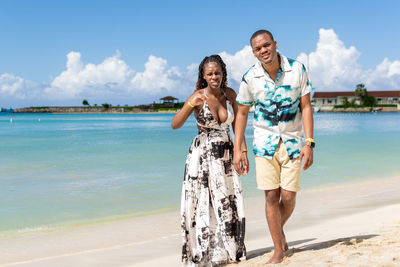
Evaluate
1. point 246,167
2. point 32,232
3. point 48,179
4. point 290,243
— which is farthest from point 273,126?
point 48,179

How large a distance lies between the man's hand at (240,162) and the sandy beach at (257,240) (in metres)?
0.83

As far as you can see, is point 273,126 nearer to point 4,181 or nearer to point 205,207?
point 205,207

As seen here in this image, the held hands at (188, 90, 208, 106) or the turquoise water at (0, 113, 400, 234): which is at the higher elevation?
the held hands at (188, 90, 208, 106)

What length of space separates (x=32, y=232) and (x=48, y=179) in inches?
231

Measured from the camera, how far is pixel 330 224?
550 centimetres

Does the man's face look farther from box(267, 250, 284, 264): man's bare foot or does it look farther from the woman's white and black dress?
box(267, 250, 284, 264): man's bare foot

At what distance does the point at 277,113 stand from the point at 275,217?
0.89m

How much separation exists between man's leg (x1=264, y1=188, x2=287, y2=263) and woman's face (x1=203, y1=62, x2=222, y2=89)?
101 centimetres

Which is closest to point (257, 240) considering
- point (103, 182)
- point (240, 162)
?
point (240, 162)

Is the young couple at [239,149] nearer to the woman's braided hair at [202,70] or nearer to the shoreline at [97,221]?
the woman's braided hair at [202,70]

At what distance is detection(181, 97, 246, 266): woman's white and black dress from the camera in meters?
3.55

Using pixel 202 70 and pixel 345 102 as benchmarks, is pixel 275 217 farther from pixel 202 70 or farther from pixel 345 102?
pixel 345 102

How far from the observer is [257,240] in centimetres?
482

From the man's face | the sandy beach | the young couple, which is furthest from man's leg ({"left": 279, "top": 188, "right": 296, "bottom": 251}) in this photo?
the man's face
